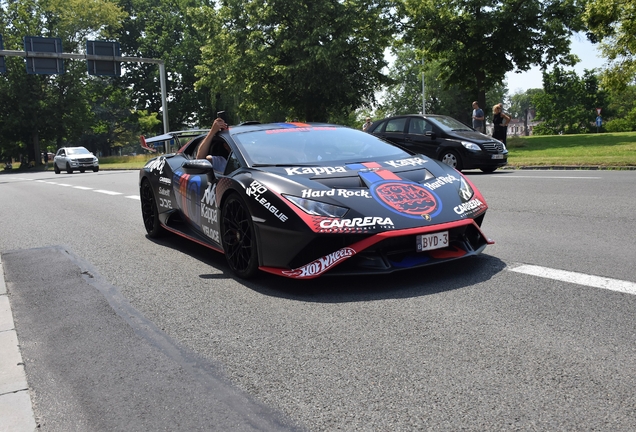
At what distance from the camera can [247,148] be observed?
5.80 meters

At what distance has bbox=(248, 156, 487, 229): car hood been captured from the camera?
Result: 15.4 feet

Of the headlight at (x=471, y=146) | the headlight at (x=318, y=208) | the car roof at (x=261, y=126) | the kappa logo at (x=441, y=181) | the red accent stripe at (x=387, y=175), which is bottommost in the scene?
the headlight at (x=318, y=208)

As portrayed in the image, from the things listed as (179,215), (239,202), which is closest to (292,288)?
(239,202)

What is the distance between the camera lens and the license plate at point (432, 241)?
15.1ft

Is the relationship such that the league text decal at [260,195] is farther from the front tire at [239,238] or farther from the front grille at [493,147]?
the front grille at [493,147]

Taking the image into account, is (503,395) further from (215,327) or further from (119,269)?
(119,269)

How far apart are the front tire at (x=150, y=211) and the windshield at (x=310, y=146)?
201cm

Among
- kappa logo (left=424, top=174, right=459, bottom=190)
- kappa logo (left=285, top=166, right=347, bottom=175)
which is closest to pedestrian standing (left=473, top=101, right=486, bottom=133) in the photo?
kappa logo (left=424, top=174, right=459, bottom=190)

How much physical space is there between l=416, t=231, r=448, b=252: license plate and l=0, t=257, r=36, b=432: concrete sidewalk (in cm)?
264

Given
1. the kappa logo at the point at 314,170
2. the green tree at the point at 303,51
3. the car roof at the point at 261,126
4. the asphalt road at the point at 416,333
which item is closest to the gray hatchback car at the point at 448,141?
the asphalt road at the point at 416,333

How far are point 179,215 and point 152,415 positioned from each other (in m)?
4.14

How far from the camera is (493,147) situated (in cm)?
1523

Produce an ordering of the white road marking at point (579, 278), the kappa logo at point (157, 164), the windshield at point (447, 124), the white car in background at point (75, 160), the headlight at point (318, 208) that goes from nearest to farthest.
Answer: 1. the white road marking at point (579, 278)
2. the headlight at point (318, 208)
3. the kappa logo at point (157, 164)
4. the windshield at point (447, 124)
5. the white car in background at point (75, 160)

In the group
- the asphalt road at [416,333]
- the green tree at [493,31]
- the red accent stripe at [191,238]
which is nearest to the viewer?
the asphalt road at [416,333]
